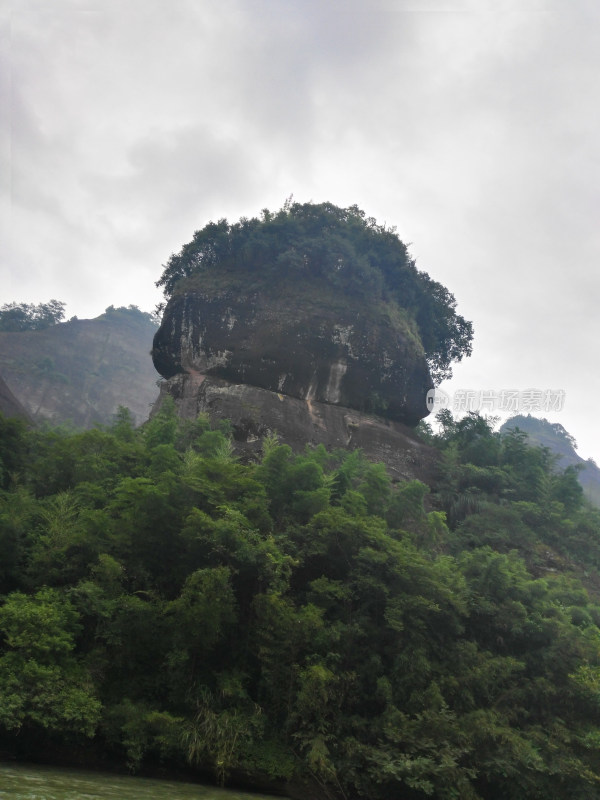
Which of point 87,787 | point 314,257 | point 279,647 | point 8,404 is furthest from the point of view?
point 8,404

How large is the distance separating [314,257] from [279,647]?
15968 millimetres

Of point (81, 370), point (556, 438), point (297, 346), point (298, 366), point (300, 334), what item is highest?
point (556, 438)

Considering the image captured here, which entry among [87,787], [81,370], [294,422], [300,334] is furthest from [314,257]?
[81,370]

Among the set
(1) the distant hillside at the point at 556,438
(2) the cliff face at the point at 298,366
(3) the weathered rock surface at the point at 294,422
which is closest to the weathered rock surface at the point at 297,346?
(2) the cliff face at the point at 298,366

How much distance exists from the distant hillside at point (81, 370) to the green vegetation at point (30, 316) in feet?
3.95

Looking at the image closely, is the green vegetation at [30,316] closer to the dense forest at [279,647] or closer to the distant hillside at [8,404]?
the distant hillside at [8,404]

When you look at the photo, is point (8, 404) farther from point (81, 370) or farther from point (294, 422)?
point (81, 370)

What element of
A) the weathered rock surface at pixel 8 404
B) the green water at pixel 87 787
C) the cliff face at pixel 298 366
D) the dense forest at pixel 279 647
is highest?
the cliff face at pixel 298 366

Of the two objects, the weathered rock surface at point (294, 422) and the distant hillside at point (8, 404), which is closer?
→ the weathered rock surface at point (294, 422)

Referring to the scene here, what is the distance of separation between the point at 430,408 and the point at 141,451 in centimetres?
1377

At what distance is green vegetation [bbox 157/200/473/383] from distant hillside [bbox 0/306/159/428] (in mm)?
18339

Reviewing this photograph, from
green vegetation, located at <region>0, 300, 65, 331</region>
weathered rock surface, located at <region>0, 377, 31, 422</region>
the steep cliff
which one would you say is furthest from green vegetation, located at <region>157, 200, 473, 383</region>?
green vegetation, located at <region>0, 300, 65, 331</region>

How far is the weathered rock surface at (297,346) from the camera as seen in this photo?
1848 centimetres

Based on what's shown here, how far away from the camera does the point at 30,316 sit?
5100cm
